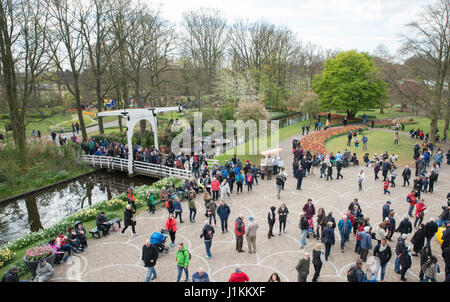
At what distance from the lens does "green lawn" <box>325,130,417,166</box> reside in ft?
84.4

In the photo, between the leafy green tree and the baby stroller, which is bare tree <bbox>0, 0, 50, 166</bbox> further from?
the leafy green tree

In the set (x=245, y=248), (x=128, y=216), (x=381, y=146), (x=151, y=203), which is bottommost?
(x=245, y=248)

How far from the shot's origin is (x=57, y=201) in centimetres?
1962

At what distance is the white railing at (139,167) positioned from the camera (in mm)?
20616

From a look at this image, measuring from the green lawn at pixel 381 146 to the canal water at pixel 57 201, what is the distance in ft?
60.3

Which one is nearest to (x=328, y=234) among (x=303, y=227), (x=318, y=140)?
(x=303, y=227)

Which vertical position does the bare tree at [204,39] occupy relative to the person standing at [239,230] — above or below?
above

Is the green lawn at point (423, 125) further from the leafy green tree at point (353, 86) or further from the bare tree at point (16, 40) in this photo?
the bare tree at point (16, 40)

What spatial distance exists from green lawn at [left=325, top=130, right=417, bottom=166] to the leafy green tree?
10.4 m

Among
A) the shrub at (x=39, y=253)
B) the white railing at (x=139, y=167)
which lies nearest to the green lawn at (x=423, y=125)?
the white railing at (x=139, y=167)

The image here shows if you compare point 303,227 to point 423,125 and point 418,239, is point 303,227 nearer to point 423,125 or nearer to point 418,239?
point 418,239

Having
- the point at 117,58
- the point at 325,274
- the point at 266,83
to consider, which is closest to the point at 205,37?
the point at 266,83

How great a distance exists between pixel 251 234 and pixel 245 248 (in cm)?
98
